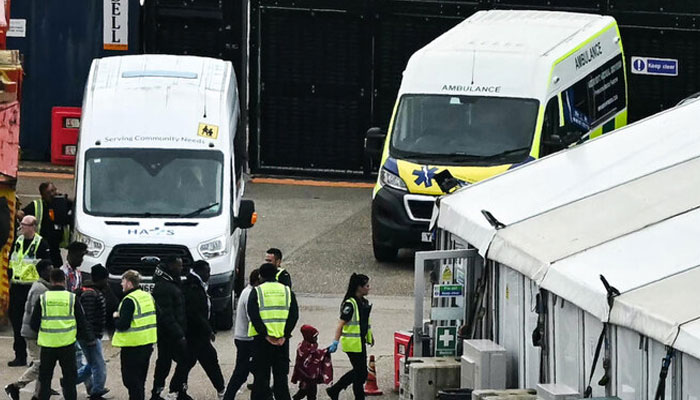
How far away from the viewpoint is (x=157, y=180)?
70.1ft

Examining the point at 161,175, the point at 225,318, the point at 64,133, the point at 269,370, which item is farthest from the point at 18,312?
the point at 64,133

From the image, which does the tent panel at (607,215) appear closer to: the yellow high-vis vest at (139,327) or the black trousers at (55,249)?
the yellow high-vis vest at (139,327)

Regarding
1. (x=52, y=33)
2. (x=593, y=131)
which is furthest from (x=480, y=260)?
(x=52, y=33)

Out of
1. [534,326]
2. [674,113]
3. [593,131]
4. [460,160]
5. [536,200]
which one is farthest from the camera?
[593,131]

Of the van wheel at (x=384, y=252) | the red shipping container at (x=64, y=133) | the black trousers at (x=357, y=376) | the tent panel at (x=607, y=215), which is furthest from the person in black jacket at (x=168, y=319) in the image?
the red shipping container at (x=64, y=133)

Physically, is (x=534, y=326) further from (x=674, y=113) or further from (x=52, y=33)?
(x=52, y=33)

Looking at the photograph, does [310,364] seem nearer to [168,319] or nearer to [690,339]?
[168,319]

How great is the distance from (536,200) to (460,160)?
255 inches

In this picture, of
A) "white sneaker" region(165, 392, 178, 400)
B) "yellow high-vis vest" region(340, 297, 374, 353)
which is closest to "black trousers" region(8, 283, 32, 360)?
"white sneaker" region(165, 392, 178, 400)

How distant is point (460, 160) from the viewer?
23688 mm

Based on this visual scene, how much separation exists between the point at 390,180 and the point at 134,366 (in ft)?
24.9

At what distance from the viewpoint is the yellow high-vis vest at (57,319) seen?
16.9m

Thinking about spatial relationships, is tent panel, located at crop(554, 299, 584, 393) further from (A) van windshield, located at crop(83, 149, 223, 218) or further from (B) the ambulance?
(B) the ambulance

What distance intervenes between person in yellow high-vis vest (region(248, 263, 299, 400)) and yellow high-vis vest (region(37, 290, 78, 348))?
5.84ft
